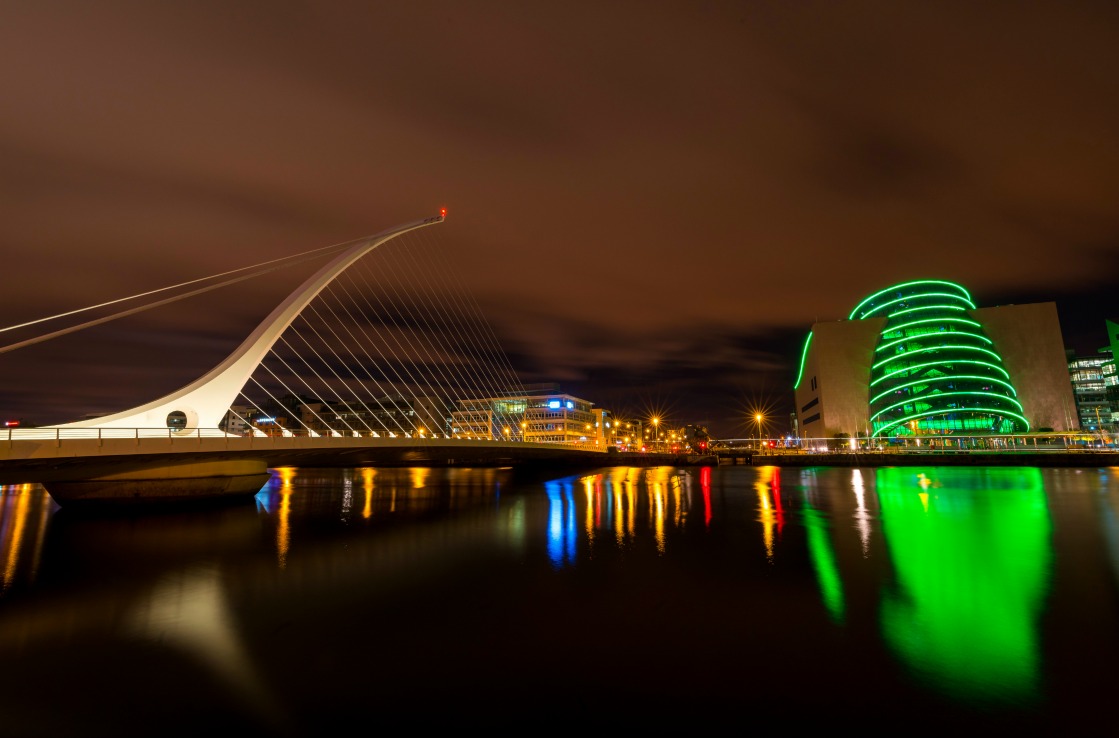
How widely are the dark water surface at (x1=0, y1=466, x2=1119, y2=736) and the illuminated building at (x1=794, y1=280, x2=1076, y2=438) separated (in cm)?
5885

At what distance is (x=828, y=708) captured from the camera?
6.34m

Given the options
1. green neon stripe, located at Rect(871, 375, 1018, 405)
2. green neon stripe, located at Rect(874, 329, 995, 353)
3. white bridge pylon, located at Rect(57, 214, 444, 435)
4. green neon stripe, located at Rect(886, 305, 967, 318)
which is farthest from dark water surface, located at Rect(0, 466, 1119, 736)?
green neon stripe, located at Rect(886, 305, 967, 318)

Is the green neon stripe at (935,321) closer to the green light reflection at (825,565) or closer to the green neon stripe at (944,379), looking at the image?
the green neon stripe at (944,379)

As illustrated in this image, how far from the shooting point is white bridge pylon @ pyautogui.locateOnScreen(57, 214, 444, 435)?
58.4ft

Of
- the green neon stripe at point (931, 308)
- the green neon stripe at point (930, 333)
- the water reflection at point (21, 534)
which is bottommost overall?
the water reflection at point (21, 534)

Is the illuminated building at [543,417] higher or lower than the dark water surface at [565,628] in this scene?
higher

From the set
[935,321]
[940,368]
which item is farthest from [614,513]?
[935,321]

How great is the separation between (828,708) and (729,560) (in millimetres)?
8230

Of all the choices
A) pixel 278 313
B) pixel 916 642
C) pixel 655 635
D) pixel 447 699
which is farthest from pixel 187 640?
pixel 278 313

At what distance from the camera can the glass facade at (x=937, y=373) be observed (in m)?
69.4

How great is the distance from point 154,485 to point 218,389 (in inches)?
295

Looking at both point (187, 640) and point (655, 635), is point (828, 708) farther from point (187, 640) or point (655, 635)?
point (187, 640)

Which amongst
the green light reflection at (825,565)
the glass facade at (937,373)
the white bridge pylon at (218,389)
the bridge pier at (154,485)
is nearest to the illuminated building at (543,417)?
the glass facade at (937,373)

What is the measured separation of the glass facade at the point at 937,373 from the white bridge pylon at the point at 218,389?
7575cm
